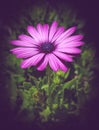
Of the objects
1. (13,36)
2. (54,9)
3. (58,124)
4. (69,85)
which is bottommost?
(58,124)

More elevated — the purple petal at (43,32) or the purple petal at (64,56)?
the purple petal at (43,32)

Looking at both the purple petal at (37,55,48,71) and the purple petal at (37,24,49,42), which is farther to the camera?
the purple petal at (37,24,49,42)

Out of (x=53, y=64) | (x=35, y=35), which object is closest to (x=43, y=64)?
(x=53, y=64)

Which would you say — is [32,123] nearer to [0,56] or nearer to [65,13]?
[0,56]

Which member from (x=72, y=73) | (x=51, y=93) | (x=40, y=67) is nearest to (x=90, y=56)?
(x=72, y=73)

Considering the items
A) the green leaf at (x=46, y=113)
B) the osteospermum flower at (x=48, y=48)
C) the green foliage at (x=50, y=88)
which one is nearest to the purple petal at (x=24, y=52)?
the osteospermum flower at (x=48, y=48)

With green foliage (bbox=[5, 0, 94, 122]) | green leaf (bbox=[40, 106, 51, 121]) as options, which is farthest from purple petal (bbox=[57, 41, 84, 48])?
green leaf (bbox=[40, 106, 51, 121])

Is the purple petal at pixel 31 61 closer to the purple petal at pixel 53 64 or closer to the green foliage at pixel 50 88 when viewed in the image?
the purple petal at pixel 53 64

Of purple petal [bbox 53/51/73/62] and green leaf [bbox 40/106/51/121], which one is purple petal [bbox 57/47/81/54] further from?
green leaf [bbox 40/106/51/121]

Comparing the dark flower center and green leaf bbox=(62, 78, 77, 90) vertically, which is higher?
the dark flower center
